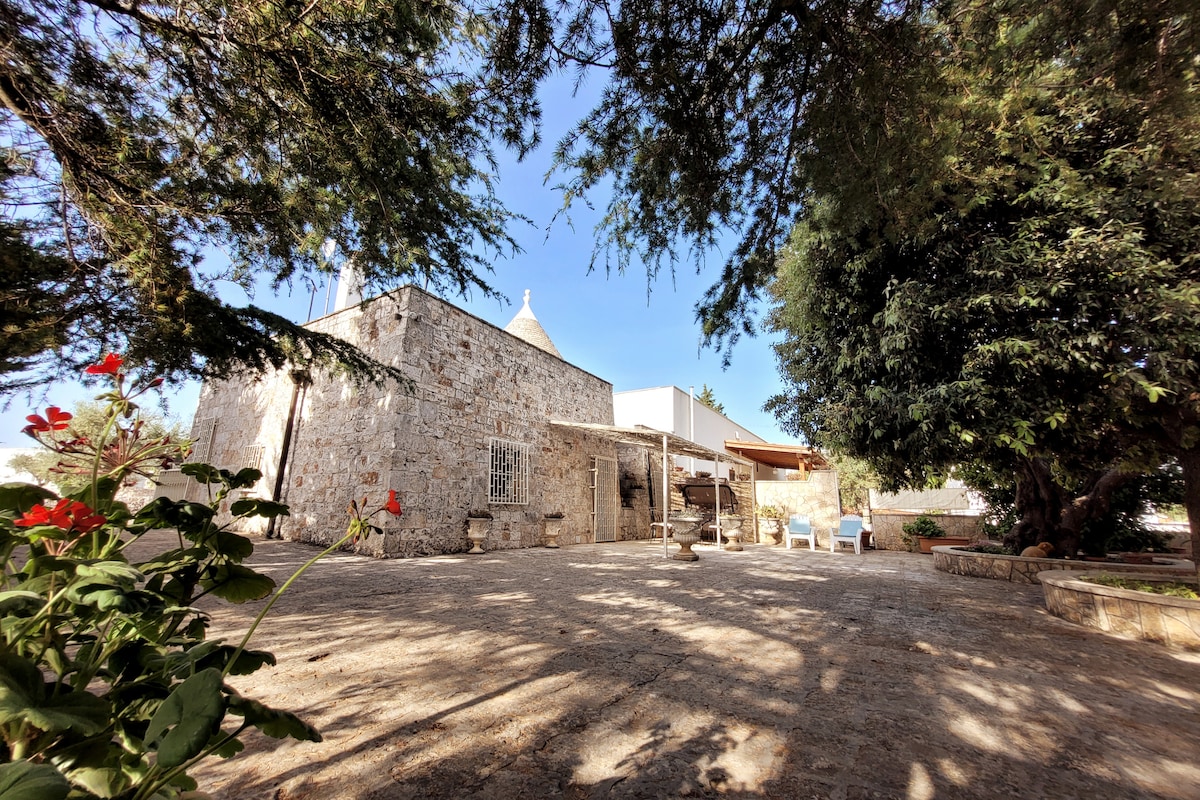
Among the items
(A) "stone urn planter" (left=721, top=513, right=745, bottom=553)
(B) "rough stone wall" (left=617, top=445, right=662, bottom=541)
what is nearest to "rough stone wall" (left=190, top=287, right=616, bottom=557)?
(B) "rough stone wall" (left=617, top=445, right=662, bottom=541)

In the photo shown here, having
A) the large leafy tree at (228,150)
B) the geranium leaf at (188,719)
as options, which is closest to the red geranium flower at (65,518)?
the geranium leaf at (188,719)

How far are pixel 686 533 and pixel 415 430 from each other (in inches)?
194

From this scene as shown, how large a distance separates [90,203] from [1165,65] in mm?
6351

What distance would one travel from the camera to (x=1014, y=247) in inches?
157

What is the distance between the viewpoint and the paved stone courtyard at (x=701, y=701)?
1722mm

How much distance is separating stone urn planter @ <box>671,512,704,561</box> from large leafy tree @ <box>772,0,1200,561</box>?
3486 millimetres

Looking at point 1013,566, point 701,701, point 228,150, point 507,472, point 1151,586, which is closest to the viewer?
point 701,701

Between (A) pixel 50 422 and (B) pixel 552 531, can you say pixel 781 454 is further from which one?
(A) pixel 50 422

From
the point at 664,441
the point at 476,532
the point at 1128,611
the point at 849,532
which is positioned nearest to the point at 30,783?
the point at 1128,611

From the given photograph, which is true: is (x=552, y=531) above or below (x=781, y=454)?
below

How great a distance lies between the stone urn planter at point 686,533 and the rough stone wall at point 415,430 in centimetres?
329

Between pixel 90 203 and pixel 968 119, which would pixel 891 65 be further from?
pixel 90 203

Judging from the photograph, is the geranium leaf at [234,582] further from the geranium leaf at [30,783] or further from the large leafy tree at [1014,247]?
the large leafy tree at [1014,247]

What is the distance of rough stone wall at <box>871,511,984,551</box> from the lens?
11633 mm
